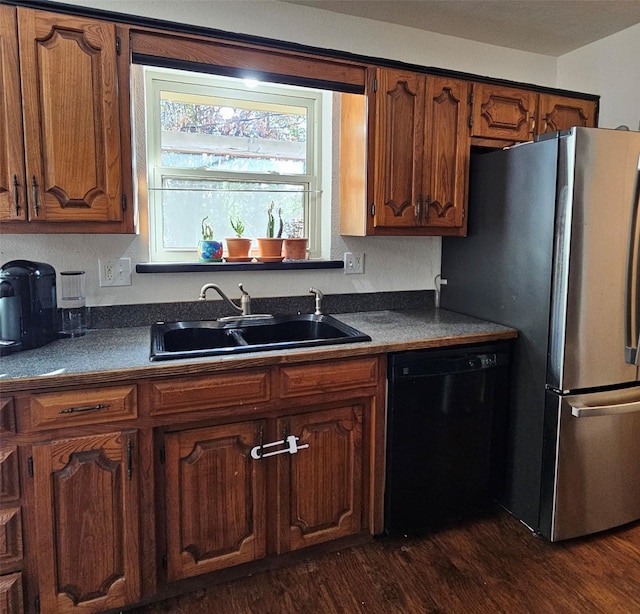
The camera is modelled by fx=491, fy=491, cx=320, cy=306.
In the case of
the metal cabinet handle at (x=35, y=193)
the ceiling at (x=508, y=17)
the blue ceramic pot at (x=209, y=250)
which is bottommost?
the blue ceramic pot at (x=209, y=250)

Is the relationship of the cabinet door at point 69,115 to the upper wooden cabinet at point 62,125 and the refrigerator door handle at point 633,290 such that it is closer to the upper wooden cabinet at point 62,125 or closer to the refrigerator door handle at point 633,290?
the upper wooden cabinet at point 62,125

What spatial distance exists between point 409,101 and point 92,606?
2.21 meters

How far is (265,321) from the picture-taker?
215cm

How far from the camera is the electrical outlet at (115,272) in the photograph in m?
2.01

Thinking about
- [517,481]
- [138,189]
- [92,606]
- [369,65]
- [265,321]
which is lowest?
[92,606]

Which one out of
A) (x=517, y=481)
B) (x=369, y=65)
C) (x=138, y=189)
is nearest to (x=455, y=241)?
(x=369, y=65)

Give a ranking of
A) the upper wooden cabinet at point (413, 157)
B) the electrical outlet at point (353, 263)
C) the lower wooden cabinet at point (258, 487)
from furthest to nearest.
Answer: the electrical outlet at point (353, 263) < the upper wooden cabinet at point (413, 157) < the lower wooden cabinet at point (258, 487)

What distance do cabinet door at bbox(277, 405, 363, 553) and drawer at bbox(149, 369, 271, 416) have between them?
0.16m

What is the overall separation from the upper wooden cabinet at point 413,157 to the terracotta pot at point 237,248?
1.64 ft

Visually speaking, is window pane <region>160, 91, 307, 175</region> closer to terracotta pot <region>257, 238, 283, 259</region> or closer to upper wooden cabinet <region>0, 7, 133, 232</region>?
terracotta pot <region>257, 238, 283, 259</region>

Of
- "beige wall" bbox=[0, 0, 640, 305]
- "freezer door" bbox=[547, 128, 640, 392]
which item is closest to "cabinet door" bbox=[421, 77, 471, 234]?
"beige wall" bbox=[0, 0, 640, 305]

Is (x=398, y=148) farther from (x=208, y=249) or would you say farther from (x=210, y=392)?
(x=210, y=392)

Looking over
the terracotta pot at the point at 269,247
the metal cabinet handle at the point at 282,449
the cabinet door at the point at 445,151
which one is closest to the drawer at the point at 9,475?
the metal cabinet handle at the point at 282,449

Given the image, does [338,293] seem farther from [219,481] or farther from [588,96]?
[588,96]
